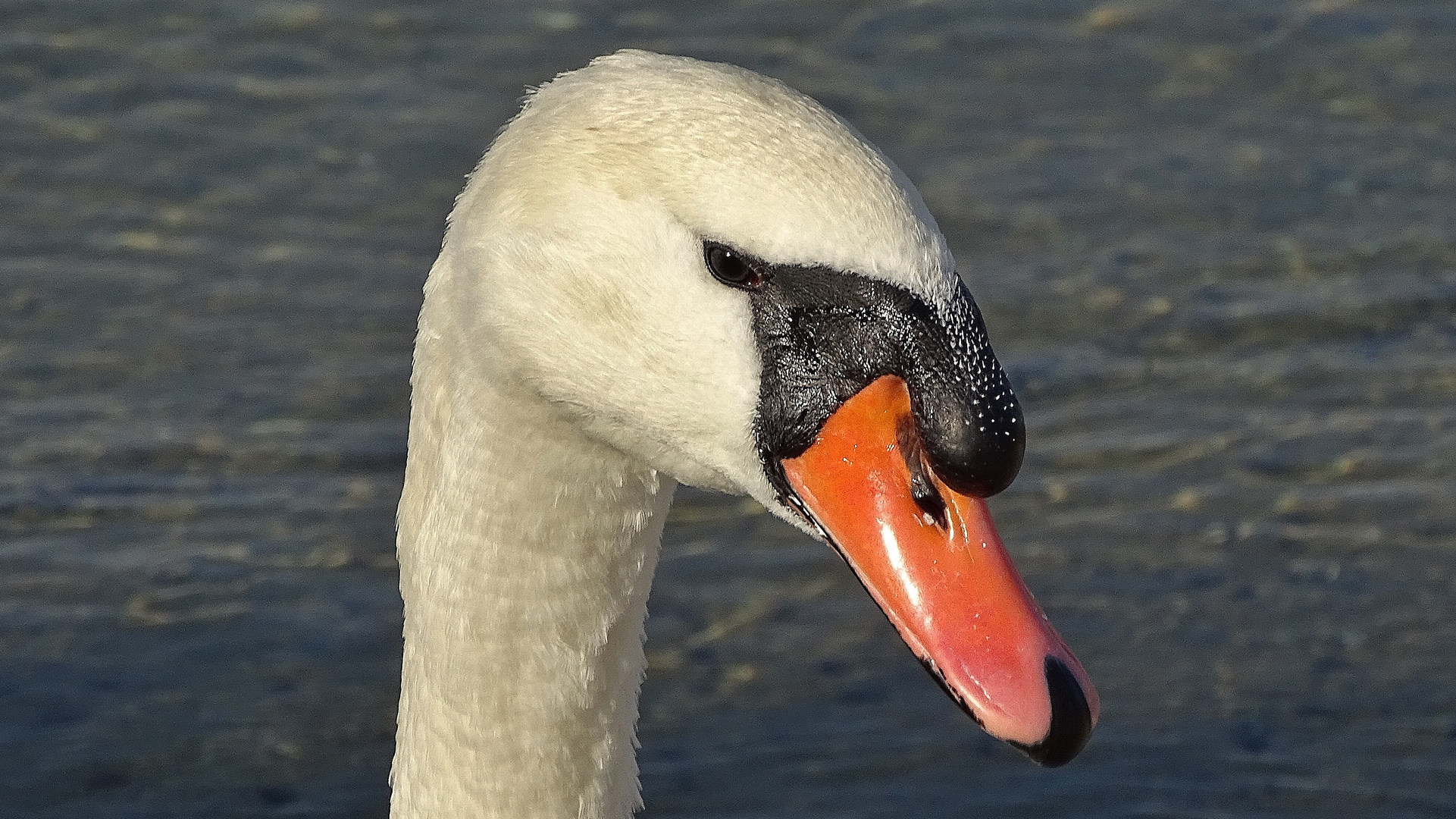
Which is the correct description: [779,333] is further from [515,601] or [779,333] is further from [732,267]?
[515,601]

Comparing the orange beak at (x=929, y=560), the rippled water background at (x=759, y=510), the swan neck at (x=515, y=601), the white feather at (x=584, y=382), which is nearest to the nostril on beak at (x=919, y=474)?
the orange beak at (x=929, y=560)

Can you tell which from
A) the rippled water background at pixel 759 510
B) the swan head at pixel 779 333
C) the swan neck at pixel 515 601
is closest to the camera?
the swan head at pixel 779 333

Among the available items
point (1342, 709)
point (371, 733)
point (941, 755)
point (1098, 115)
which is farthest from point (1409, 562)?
point (371, 733)

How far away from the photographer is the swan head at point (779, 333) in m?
3.15

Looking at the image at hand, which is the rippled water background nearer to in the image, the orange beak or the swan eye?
the orange beak

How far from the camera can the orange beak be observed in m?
3.22

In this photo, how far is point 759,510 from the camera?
22.2 feet

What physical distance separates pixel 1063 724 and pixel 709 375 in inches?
29.0

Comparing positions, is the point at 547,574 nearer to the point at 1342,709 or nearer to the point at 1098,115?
the point at 1342,709

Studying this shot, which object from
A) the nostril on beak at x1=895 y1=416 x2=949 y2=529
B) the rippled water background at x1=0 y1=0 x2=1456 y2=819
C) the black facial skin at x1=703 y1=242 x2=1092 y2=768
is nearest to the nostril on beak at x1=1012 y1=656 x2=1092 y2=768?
the black facial skin at x1=703 y1=242 x2=1092 y2=768

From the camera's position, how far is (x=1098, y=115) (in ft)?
27.9

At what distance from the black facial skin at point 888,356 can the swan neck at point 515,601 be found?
18.0 inches

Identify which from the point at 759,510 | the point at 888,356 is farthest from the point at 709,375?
the point at 759,510

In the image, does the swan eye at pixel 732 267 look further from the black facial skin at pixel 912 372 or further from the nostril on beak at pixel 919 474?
the nostril on beak at pixel 919 474
